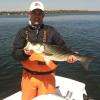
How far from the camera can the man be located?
5.65 metres

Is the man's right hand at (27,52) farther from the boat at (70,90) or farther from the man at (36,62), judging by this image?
the boat at (70,90)

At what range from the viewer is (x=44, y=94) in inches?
224

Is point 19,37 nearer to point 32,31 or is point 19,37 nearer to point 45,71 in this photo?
point 32,31

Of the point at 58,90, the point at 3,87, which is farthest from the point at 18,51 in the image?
the point at 3,87

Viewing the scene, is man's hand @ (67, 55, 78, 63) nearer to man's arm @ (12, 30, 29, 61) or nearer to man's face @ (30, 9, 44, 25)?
man's arm @ (12, 30, 29, 61)

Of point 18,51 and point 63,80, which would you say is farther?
point 63,80

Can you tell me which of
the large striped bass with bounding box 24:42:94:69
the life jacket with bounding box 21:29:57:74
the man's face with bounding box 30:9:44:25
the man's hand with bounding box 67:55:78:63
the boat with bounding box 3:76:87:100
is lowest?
the boat with bounding box 3:76:87:100

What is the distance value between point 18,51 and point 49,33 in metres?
0.79

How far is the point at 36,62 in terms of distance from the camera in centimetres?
577

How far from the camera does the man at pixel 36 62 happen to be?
18.5 ft

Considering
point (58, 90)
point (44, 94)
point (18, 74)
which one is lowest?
point (18, 74)

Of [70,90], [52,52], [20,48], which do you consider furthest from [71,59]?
[70,90]

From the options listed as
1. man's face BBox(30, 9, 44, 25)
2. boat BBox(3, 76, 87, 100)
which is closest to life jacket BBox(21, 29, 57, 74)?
man's face BBox(30, 9, 44, 25)

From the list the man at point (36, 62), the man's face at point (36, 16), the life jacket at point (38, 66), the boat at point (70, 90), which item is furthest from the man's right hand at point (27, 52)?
the boat at point (70, 90)
